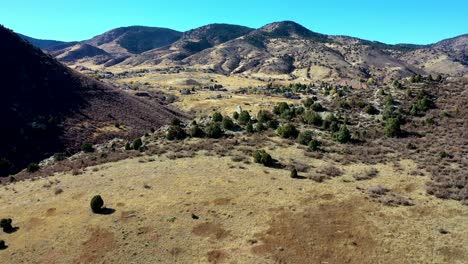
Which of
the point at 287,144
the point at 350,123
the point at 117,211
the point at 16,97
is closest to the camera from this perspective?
the point at 117,211

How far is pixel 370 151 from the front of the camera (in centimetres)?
5912

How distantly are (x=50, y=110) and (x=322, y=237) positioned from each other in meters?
96.8

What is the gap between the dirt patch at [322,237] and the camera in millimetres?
31438

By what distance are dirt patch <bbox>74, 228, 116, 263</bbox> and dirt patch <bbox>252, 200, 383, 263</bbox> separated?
536 inches

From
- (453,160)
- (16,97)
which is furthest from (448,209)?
(16,97)

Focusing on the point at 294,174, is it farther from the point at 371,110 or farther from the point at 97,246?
the point at 371,110

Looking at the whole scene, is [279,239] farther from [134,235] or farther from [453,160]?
[453,160]

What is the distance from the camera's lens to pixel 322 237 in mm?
34375

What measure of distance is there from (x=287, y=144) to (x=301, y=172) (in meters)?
12.7

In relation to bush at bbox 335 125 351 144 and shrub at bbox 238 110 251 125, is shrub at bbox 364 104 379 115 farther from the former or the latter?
shrub at bbox 238 110 251 125

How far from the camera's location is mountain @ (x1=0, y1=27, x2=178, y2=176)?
90188 millimetres

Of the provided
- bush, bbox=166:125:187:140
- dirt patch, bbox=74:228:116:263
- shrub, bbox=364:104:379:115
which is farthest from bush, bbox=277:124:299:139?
dirt patch, bbox=74:228:116:263

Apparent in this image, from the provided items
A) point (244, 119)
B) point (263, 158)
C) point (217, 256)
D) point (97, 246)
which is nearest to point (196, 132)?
point (244, 119)

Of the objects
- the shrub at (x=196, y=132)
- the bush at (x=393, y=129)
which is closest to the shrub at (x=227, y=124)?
the shrub at (x=196, y=132)
